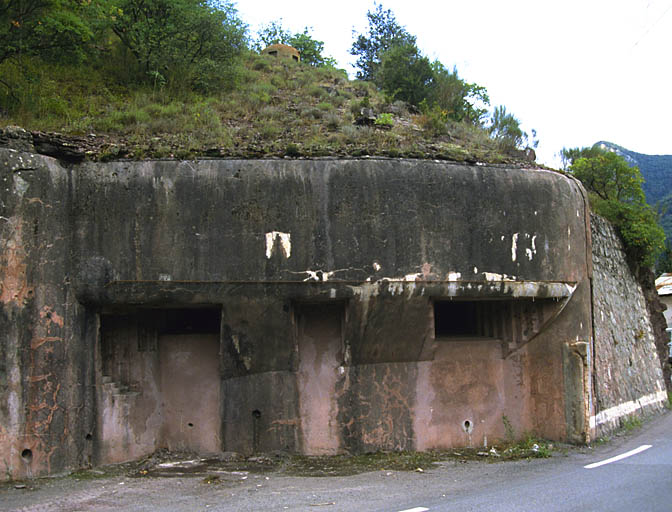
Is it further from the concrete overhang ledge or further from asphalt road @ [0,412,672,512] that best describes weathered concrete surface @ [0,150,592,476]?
asphalt road @ [0,412,672,512]

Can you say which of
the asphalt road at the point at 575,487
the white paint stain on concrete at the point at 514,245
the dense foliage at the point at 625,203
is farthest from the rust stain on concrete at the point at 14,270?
the dense foliage at the point at 625,203

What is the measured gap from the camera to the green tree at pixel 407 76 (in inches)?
674

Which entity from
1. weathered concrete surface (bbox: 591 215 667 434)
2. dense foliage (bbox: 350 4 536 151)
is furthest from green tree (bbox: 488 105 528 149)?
weathered concrete surface (bbox: 591 215 667 434)

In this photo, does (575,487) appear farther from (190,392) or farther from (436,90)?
(436,90)

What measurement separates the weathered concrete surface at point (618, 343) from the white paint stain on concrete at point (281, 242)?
589 cm

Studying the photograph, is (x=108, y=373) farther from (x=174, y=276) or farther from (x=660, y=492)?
(x=660, y=492)

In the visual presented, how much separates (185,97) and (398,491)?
386 inches

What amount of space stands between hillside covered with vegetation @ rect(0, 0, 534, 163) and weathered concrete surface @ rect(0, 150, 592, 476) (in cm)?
68

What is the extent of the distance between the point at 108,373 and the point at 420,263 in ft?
15.6

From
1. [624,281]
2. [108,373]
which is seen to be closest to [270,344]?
[108,373]

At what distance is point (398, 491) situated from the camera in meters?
7.16

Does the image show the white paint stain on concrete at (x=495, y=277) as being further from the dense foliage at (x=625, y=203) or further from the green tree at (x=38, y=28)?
the green tree at (x=38, y=28)

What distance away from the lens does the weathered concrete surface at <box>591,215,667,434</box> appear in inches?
448

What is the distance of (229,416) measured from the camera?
9.03m
